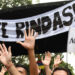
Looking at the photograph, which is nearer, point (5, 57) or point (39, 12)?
point (5, 57)

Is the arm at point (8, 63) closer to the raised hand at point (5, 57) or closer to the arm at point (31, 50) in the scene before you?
the raised hand at point (5, 57)

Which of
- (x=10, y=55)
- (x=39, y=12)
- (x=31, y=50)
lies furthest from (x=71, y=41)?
(x=10, y=55)

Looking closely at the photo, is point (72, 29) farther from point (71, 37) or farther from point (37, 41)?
point (37, 41)

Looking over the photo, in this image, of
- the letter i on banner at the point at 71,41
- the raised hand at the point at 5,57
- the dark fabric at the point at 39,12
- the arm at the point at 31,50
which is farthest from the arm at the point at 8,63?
the dark fabric at the point at 39,12

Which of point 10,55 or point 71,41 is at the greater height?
point 71,41

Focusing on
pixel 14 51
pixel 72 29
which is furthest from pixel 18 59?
pixel 72 29

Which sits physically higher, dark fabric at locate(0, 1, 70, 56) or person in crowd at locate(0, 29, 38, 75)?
dark fabric at locate(0, 1, 70, 56)

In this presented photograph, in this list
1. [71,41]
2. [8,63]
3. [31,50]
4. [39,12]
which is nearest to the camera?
[8,63]

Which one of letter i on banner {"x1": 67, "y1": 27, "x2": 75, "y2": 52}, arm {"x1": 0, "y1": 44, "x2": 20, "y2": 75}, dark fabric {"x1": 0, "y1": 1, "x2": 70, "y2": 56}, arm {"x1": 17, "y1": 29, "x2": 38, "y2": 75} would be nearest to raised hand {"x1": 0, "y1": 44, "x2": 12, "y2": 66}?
arm {"x1": 0, "y1": 44, "x2": 20, "y2": 75}

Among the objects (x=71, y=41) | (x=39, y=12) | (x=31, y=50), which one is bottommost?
(x=31, y=50)

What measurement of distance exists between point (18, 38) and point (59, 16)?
0.86 metres

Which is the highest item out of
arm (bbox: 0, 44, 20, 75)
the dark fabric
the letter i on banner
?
the dark fabric

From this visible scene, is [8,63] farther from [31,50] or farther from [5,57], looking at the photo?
[31,50]

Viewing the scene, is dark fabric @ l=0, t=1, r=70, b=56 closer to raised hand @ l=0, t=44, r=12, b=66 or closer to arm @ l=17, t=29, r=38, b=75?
arm @ l=17, t=29, r=38, b=75
